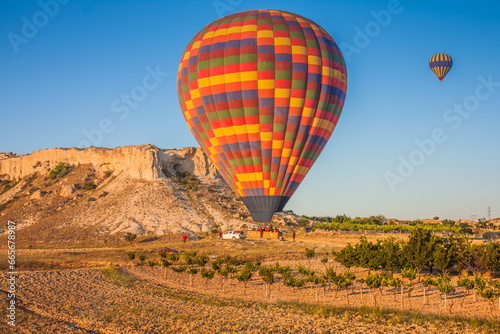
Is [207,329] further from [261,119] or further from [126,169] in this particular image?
[126,169]

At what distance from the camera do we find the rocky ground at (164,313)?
22750 millimetres

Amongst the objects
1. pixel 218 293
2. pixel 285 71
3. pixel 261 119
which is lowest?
pixel 218 293

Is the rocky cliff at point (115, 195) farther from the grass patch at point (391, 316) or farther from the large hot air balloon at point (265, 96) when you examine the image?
the grass patch at point (391, 316)

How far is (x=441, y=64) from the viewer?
184 feet

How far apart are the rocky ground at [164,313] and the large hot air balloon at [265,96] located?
9550 millimetres

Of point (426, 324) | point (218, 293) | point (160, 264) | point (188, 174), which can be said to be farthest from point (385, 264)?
point (188, 174)

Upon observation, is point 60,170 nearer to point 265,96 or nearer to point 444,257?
point 265,96

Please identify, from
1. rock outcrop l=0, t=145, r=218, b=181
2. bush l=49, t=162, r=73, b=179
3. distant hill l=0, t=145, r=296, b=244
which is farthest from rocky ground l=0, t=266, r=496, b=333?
bush l=49, t=162, r=73, b=179

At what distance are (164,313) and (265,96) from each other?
63.7ft

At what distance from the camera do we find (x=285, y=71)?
39.4 m

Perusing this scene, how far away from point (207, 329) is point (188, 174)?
271ft

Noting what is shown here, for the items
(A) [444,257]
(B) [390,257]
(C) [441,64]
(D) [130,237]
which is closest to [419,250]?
(A) [444,257]

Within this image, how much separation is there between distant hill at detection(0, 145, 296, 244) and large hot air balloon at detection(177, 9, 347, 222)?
36.4m

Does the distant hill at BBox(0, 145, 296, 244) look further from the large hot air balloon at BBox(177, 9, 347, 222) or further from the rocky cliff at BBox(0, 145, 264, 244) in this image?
the large hot air balloon at BBox(177, 9, 347, 222)
